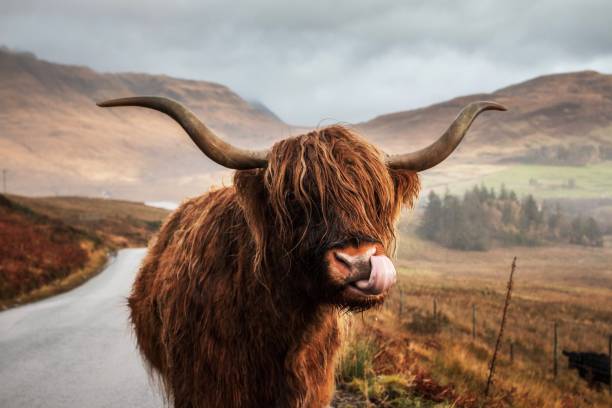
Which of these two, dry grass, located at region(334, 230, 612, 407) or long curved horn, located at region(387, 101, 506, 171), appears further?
dry grass, located at region(334, 230, 612, 407)

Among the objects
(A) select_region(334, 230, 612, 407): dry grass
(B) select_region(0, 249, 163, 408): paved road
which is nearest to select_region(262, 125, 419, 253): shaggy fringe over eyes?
(A) select_region(334, 230, 612, 407): dry grass

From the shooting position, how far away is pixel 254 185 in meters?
2.64

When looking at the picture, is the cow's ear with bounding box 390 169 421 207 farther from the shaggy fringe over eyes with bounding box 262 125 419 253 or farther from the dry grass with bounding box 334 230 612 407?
the dry grass with bounding box 334 230 612 407

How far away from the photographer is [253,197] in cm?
263

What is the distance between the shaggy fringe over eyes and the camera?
231cm

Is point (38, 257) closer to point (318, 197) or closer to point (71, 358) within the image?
point (71, 358)

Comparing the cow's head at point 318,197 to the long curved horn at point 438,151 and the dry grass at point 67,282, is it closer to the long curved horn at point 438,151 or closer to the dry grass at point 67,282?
the long curved horn at point 438,151

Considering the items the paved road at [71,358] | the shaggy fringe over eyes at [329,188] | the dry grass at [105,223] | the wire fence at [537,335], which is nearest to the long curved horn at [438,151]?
the shaggy fringe over eyes at [329,188]

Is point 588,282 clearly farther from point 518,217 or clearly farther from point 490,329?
point 518,217

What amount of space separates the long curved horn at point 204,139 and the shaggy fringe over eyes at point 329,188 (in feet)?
0.46

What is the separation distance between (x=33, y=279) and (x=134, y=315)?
→ 11.2 m

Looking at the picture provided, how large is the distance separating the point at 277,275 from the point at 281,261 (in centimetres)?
12

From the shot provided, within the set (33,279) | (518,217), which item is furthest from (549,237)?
(33,279)

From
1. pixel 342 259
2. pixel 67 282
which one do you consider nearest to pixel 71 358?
pixel 342 259
